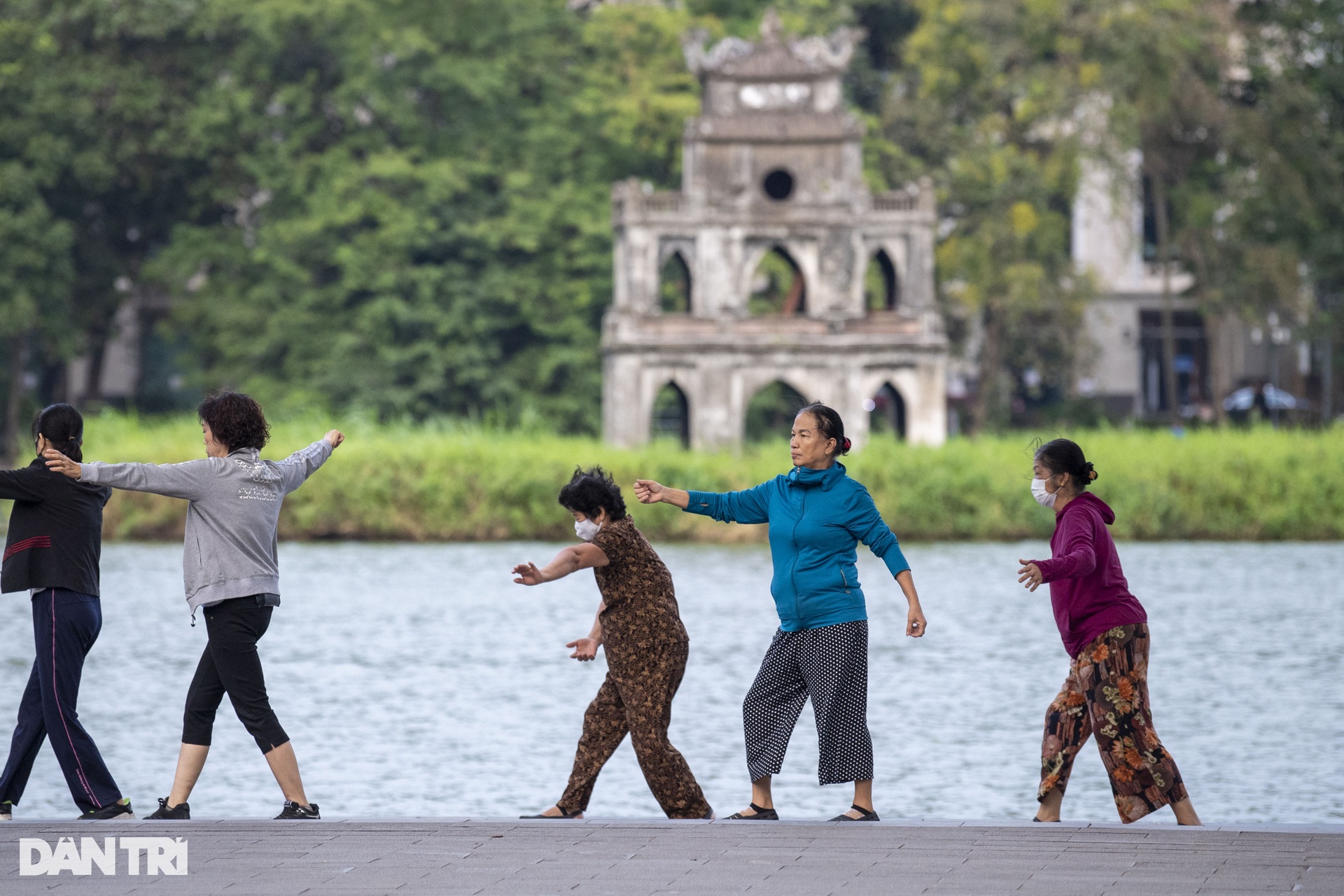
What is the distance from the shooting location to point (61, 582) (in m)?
8.11

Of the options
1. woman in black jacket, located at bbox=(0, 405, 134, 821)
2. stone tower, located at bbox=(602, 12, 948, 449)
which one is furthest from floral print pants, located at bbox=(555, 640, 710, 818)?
stone tower, located at bbox=(602, 12, 948, 449)

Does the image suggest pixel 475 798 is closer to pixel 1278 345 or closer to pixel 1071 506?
pixel 1071 506

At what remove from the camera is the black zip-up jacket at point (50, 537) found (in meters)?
8.11

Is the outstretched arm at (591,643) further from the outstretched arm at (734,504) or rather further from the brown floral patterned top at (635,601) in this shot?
the outstretched arm at (734,504)

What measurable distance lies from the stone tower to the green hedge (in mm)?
4097

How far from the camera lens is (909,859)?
278 inches

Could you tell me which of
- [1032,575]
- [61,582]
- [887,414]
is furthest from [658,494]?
[887,414]

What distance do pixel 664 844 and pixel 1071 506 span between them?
2116mm

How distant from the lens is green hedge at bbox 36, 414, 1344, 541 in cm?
3328

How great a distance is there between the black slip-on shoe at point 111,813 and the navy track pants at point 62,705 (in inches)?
2.0

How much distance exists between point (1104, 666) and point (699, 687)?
36.8 ft

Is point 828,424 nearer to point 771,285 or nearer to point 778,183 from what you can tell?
point 778,183

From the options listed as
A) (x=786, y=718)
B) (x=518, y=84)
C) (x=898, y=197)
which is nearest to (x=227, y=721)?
(x=786, y=718)

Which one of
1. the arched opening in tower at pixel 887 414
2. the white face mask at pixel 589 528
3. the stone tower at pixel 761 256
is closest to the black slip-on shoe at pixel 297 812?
the white face mask at pixel 589 528
